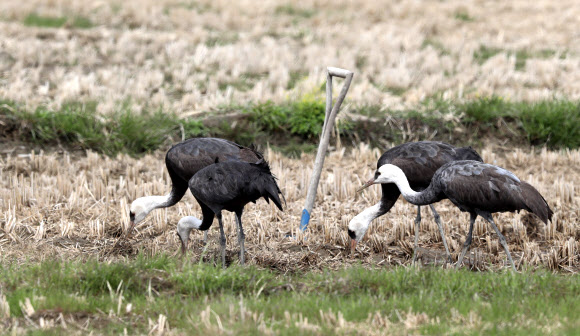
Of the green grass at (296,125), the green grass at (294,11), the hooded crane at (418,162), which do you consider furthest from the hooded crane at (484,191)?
the green grass at (294,11)

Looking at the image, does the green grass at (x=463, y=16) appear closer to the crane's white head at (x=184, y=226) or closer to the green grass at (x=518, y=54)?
the green grass at (x=518, y=54)

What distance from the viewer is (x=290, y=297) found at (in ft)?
17.8

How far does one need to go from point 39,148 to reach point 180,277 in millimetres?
6079

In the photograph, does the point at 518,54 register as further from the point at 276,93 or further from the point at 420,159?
the point at 420,159

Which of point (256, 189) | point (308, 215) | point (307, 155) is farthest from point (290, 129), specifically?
point (256, 189)

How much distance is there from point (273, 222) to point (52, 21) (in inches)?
484

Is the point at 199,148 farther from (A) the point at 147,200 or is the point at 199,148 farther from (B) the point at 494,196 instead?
(B) the point at 494,196

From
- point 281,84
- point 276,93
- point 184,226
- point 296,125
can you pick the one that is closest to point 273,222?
point 184,226

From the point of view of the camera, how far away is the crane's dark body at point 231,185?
6.40 m

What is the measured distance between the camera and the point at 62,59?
48.0 ft

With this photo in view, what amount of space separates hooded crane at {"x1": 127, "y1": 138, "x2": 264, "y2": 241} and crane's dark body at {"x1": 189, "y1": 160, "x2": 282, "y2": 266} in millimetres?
470

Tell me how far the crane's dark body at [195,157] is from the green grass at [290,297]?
133cm

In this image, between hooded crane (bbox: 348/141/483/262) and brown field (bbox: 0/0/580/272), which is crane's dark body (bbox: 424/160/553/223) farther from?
brown field (bbox: 0/0/580/272)

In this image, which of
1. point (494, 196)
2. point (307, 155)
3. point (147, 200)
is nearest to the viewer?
point (494, 196)
